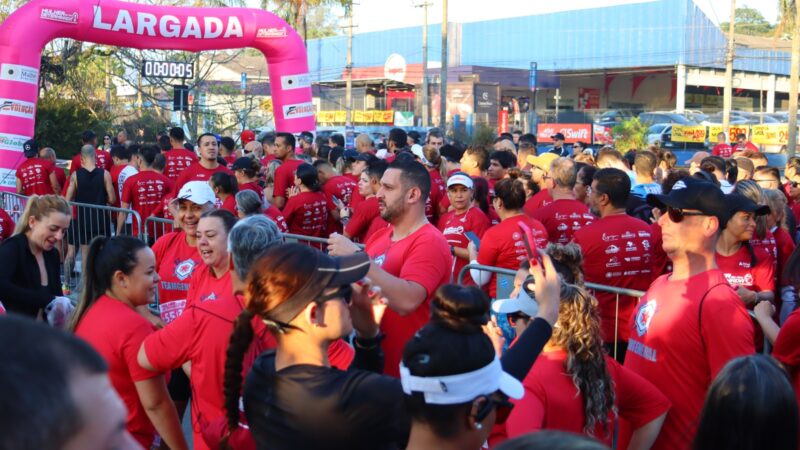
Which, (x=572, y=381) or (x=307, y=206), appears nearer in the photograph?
(x=572, y=381)

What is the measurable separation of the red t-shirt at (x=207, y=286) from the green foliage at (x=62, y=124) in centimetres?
2111

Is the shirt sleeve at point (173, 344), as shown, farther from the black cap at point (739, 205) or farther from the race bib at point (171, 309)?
the black cap at point (739, 205)

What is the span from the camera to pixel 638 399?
3.46 meters

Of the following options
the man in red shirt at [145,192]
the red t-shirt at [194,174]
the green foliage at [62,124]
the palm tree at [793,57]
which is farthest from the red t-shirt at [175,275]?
Answer: the palm tree at [793,57]

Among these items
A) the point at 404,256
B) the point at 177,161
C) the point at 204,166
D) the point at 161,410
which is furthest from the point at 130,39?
the point at 161,410

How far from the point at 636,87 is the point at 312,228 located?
180ft

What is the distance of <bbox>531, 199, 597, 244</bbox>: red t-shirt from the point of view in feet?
22.9

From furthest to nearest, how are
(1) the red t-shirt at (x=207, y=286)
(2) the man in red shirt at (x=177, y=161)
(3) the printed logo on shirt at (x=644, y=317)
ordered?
(2) the man in red shirt at (x=177, y=161), (1) the red t-shirt at (x=207, y=286), (3) the printed logo on shirt at (x=644, y=317)

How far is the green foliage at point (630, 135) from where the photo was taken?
106 feet

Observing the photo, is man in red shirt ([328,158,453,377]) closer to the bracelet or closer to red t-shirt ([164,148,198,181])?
the bracelet

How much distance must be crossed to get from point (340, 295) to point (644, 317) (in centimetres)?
171

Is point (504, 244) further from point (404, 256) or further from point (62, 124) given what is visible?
point (62, 124)

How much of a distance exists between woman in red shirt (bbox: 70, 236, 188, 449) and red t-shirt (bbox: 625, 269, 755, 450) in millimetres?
2187

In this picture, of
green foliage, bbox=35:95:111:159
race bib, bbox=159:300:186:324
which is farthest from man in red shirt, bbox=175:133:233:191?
green foliage, bbox=35:95:111:159
